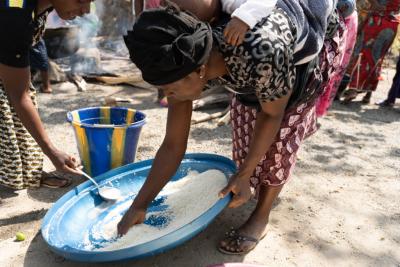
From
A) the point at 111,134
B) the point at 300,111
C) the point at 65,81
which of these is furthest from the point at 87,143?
the point at 65,81

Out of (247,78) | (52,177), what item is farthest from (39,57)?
(247,78)

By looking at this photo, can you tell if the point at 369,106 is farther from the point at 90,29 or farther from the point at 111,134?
the point at 90,29

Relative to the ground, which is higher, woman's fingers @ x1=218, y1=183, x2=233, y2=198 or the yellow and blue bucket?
woman's fingers @ x1=218, y1=183, x2=233, y2=198

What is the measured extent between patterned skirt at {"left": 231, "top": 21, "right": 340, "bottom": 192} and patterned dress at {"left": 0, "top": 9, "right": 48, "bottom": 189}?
1253mm

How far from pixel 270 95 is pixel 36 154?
163cm

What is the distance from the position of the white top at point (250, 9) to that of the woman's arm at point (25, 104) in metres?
1.03

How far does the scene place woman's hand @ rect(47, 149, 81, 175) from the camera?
76.7 inches

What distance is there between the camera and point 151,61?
1.22m

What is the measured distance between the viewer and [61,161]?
6.45 feet

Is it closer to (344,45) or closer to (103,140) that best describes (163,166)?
(103,140)

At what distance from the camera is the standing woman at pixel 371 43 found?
4250 mm

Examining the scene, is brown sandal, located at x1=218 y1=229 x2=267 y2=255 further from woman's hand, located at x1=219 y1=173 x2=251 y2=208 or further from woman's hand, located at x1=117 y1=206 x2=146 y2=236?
woman's hand, located at x1=117 y1=206 x2=146 y2=236

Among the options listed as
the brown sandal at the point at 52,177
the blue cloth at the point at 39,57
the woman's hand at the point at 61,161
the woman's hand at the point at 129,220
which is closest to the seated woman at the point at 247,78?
the woman's hand at the point at 129,220

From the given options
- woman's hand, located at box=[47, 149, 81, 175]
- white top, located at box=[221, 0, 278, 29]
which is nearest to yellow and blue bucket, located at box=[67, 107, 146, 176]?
woman's hand, located at box=[47, 149, 81, 175]
